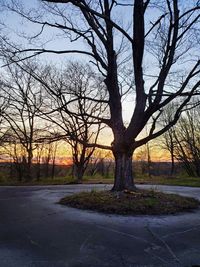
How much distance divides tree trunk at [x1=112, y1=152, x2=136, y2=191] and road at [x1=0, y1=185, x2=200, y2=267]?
2.93 meters

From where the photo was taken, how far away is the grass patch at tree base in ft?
27.6

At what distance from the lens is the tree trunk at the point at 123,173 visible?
36.5 ft

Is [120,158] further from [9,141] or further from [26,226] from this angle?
[9,141]

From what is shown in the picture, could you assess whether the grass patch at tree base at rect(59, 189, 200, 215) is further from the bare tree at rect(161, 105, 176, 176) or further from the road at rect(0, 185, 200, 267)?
the bare tree at rect(161, 105, 176, 176)

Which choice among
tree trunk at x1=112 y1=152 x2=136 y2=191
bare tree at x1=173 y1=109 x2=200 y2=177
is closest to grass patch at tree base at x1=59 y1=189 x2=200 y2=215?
tree trunk at x1=112 y1=152 x2=136 y2=191

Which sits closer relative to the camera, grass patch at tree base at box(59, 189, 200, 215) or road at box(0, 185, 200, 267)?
road at box(0, 185, 200, 267)

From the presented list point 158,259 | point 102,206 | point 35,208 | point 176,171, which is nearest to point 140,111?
point 102,206

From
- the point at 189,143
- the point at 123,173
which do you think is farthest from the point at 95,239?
the point at 189,143

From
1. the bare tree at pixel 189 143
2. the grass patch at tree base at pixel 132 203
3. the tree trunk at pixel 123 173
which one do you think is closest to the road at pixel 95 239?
the grass patch at tree base at pixel 132 203

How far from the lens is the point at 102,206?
8773 mm

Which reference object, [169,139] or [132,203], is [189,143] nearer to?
[169,139]

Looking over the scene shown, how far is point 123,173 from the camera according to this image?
1121 cm

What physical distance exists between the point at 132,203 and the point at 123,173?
2425 mm

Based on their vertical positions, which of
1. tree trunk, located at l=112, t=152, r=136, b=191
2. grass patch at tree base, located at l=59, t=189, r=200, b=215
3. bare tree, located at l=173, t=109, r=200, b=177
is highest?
bare tree, located at l=173, t=109, r=200, b=177
